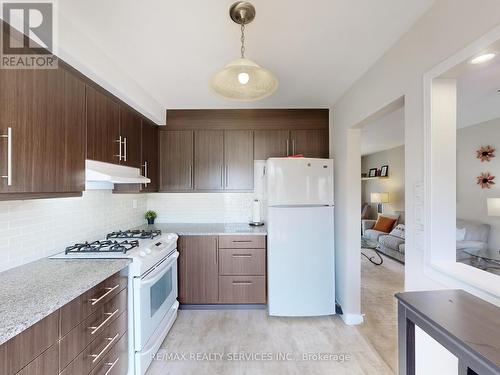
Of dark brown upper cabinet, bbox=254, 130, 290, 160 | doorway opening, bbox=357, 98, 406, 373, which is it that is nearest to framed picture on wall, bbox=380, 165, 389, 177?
doorway opening, bbox=357, 98, 406, 373

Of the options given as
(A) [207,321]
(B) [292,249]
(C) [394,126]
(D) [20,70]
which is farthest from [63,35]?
(C) [394,126]

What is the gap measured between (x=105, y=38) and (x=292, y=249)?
94.9 inches

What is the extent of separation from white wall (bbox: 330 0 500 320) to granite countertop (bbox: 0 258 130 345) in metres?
1.89

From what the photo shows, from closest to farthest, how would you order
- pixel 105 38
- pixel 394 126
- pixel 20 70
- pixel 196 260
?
pixel 20 70
pixel 105 38
pixel 196 260
pixel 394 126

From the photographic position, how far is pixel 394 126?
3.72 metres

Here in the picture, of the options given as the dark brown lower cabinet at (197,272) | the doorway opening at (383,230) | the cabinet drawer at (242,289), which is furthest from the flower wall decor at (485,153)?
the dark brown lower cabinet at (197,272)

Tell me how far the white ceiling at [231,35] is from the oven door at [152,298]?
5.16 feet

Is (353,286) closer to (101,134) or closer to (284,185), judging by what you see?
(284,185)

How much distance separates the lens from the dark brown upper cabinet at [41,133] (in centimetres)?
115

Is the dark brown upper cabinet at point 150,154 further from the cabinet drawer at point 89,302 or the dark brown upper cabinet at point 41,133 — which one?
the cabinet drawer at point 89,302

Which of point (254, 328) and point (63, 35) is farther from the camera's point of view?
point (254, 328)

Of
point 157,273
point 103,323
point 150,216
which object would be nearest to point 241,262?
point 157,273

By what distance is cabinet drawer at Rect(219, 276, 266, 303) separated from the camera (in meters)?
2.74

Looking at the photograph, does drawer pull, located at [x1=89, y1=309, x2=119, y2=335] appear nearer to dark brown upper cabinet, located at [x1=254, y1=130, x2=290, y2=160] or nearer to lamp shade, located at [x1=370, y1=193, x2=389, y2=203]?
dark brown upper cabinet, located at [x1=254, y1=130, x2=290, y2=160]
